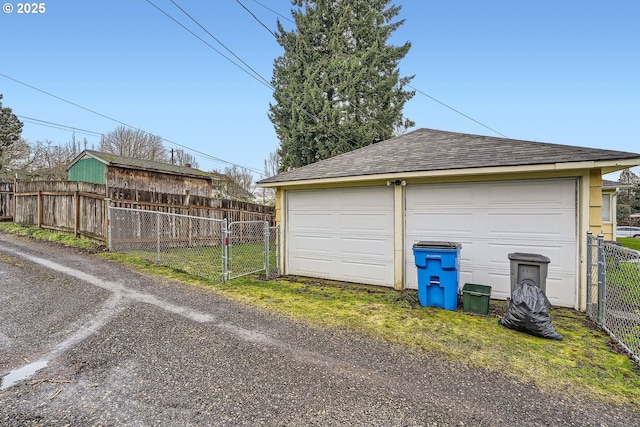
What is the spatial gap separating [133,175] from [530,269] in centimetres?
1493

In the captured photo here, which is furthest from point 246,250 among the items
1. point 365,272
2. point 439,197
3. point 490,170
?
point 490,170

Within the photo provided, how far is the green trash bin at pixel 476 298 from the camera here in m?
4.93

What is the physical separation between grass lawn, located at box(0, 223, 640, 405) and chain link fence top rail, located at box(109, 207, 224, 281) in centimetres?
186

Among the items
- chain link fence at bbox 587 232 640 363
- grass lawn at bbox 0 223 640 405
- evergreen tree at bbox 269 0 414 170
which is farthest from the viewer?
evergreen tree at bbox 269 0 414 170

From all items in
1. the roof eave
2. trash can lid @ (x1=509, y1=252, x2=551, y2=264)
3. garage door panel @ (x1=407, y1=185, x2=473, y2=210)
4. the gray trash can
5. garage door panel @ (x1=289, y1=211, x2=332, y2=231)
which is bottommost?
the gray trash can

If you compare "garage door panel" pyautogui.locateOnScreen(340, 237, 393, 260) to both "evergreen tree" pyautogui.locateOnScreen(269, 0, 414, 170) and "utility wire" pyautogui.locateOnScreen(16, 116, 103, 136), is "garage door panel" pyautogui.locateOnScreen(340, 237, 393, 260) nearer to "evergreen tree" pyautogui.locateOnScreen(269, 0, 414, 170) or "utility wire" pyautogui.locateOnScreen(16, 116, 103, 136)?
"evergreen tree" pyautogui.locateOnScreen(269, 0, 414, 170)

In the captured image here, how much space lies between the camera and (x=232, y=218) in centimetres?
1306

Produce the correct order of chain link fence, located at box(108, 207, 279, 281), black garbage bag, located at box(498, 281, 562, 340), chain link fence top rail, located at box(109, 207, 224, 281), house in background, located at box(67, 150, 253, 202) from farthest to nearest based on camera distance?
house in background, located at box(67, 150, 253, 202)
chain link fence top rail, located at box(109, 207, 224, 281)
chain link fence, located at box(108, 207, 279, 281)
black garbage bag, located at box(498, 281, 562, 340)

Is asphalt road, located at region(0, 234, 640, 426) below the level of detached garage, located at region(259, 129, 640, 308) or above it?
below

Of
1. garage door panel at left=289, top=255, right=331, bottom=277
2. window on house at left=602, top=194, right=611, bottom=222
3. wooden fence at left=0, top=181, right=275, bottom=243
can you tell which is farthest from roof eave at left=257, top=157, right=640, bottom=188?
window on house at left=602, top=194, right=611, bottom=222

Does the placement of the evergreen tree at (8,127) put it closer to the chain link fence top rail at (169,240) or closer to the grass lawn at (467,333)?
the chain link fence top rail at (169,240)

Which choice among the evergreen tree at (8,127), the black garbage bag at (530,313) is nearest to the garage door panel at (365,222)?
the black garbage bag at (530,313)

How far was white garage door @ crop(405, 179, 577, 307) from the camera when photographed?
17.0 feet

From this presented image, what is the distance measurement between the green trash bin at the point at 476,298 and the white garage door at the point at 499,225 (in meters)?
0.79
